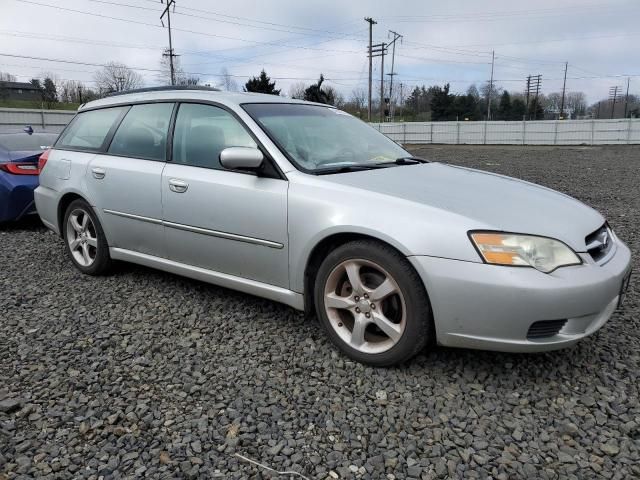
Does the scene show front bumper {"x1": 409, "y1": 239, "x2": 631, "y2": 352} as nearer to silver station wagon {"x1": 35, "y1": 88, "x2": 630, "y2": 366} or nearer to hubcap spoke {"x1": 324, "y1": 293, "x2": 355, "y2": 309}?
silver station wagon {"x1": 35, "y1": 88, "x2": 630, "y2": 366}

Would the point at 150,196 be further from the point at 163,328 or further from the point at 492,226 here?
the point at 492,226

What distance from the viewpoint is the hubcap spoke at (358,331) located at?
2.87 meters

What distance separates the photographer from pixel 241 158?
3070mm

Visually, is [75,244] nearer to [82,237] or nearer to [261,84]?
[82,237]

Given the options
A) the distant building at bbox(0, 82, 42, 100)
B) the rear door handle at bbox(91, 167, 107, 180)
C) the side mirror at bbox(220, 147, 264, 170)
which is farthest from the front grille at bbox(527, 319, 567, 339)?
the distant building at bbox(0, 82, 42, 100)

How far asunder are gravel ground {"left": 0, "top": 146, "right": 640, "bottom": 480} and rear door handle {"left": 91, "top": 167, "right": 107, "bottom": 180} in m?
Result: 1.11

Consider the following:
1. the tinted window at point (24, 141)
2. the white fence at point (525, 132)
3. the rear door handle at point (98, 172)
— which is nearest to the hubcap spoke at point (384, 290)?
the rear door handle at point (98, 172)

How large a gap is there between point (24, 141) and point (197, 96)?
4.39 metres

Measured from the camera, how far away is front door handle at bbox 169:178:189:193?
11.6ft

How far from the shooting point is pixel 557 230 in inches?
104

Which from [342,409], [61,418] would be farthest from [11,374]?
[342,409]

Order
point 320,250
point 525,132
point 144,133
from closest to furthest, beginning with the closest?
point 320,250 < point 144,133 < point 525,132

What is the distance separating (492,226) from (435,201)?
34cm

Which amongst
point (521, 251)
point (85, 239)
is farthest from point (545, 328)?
point (85, 239)
